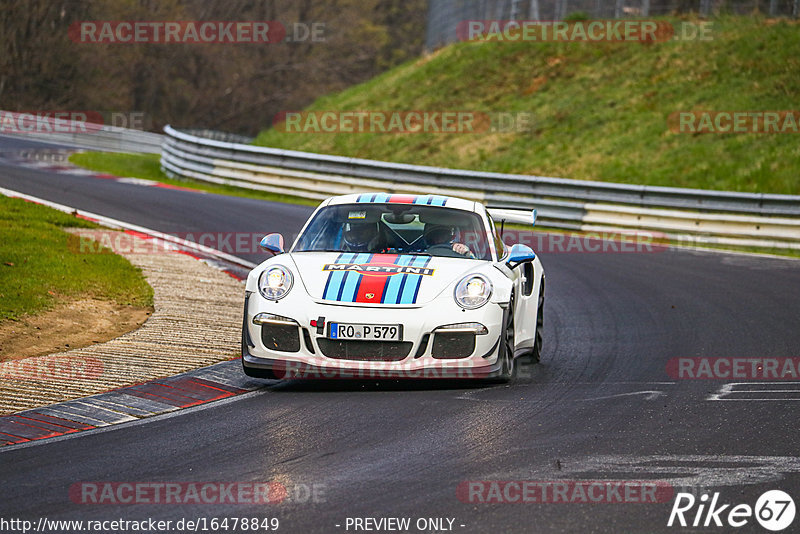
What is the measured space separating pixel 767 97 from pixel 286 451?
74.5 ft

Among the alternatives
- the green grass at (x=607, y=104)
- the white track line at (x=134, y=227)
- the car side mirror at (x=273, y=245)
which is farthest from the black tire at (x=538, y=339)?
→ the green grass at (x=607, y=104)

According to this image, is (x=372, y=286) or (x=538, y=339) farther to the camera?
(x=538, y=339)

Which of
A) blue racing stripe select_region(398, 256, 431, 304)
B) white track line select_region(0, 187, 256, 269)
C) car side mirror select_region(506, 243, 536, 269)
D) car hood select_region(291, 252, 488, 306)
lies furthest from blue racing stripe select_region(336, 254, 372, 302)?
white track line select_region(0, 187, 256, 269)

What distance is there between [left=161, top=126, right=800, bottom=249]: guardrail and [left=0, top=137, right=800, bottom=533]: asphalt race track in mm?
9254

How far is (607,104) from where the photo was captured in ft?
94.2

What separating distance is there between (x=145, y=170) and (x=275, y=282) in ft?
67.3

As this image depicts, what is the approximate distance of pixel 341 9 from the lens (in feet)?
218

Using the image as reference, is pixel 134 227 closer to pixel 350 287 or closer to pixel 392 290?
pixel 350 287

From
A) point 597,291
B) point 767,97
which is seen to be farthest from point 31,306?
point 767,97

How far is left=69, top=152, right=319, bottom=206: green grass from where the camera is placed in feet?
77.6

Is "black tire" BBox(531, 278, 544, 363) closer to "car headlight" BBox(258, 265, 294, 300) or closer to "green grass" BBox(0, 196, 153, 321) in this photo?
"car headlight" BBox(258, 265, 294, 300)

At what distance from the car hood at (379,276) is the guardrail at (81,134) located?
26.0 meters

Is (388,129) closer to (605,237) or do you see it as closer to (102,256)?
(605,237)

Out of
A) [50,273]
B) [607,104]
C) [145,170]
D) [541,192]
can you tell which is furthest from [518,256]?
[607,104]
